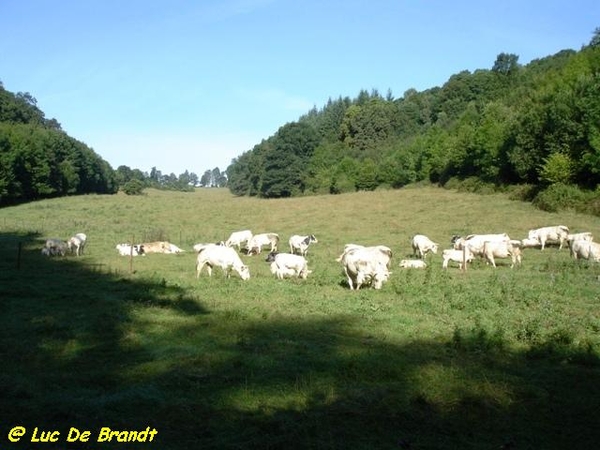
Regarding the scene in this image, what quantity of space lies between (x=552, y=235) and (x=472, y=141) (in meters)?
34.6

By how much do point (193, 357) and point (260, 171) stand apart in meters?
102

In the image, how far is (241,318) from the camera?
537 inches

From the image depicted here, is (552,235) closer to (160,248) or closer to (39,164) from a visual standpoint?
(160,248)

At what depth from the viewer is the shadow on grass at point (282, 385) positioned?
7203 mm

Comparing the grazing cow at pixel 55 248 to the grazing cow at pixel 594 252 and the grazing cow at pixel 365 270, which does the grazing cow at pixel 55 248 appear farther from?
the grazing cow at pixel 594 252

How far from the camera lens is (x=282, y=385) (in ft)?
29.2

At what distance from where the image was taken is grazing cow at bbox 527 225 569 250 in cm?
3087

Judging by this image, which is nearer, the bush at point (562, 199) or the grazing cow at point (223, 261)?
the grazing cow at point (223, 261)

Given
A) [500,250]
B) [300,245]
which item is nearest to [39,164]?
[300,245]

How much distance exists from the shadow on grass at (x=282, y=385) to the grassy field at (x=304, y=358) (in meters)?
→ 0.03

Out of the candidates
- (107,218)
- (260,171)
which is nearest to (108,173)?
(260,171)

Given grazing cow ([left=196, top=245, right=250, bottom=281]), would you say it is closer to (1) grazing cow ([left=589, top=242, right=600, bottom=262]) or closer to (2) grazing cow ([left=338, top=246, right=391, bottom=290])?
(2) grazing cow ([left=338, top=246, right=391, bottom=290])

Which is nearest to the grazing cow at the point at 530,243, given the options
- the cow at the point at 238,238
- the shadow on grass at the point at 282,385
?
the cow at the point at 238,238

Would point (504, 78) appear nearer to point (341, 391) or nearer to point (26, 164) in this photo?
point (26, 164)
